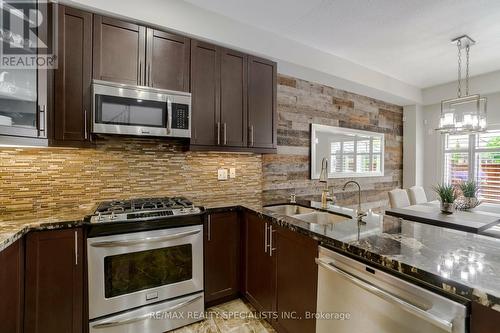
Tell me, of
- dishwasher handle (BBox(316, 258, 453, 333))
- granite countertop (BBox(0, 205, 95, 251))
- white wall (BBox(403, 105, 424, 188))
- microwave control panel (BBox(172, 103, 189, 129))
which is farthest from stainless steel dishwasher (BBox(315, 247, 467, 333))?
white wall (BBox(403, 105, 424, 188))

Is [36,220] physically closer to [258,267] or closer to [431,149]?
[258,267]

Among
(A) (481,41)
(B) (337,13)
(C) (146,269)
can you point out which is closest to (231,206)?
(C) (146,269)

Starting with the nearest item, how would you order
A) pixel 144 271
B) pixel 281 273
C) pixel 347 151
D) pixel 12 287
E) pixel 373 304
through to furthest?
pixel 373 304
pixel 12 287
pixel 281 273
pixel 144 271
pixel 347 151

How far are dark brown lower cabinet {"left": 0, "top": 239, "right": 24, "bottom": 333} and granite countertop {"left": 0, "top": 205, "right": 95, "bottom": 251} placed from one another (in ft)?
0.22

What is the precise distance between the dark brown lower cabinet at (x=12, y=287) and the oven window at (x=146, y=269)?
0.45m

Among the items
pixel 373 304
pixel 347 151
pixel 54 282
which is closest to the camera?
pixel 373 304

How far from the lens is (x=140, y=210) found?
5.94 feet

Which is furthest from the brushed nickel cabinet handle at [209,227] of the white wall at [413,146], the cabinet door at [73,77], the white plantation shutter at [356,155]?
the white wall at [413,146]

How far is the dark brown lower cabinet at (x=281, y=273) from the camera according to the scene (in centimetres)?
146

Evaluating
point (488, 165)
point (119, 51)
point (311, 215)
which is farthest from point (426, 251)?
point (488, 165)

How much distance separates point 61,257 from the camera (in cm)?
157

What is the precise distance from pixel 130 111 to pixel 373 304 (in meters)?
2.05

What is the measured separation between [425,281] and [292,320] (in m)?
1.01

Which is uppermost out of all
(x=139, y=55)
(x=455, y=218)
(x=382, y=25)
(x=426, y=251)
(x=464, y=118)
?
(x=382, y=25)
